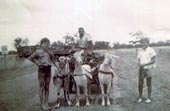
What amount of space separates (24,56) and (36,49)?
9 cm

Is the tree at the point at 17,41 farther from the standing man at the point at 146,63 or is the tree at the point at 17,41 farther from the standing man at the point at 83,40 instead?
the standing man at the point at 146,63

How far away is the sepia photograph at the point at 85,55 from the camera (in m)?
2.74

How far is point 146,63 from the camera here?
2.78m

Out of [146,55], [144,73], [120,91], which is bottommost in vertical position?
[120,91]

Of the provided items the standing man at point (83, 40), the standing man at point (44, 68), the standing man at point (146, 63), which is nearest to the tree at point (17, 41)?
the standing man at point (44, 68)

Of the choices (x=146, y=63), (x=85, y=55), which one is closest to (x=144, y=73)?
(x=146, y=63)

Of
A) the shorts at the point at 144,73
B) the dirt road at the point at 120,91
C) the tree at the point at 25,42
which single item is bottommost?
the dirt road at the point at 120,91

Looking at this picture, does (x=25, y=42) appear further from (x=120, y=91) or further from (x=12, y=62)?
(x=120, y=91)

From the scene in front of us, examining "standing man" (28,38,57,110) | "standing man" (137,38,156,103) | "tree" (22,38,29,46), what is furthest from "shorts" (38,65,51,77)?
"standing man" (137,38,156,103)

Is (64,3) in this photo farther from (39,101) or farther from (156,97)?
(156,97)

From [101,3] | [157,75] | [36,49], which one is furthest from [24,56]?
[157,75]

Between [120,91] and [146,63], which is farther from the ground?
[146,63]

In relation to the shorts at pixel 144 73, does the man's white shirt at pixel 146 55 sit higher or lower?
higher

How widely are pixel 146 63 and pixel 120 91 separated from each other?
0.26 metres
